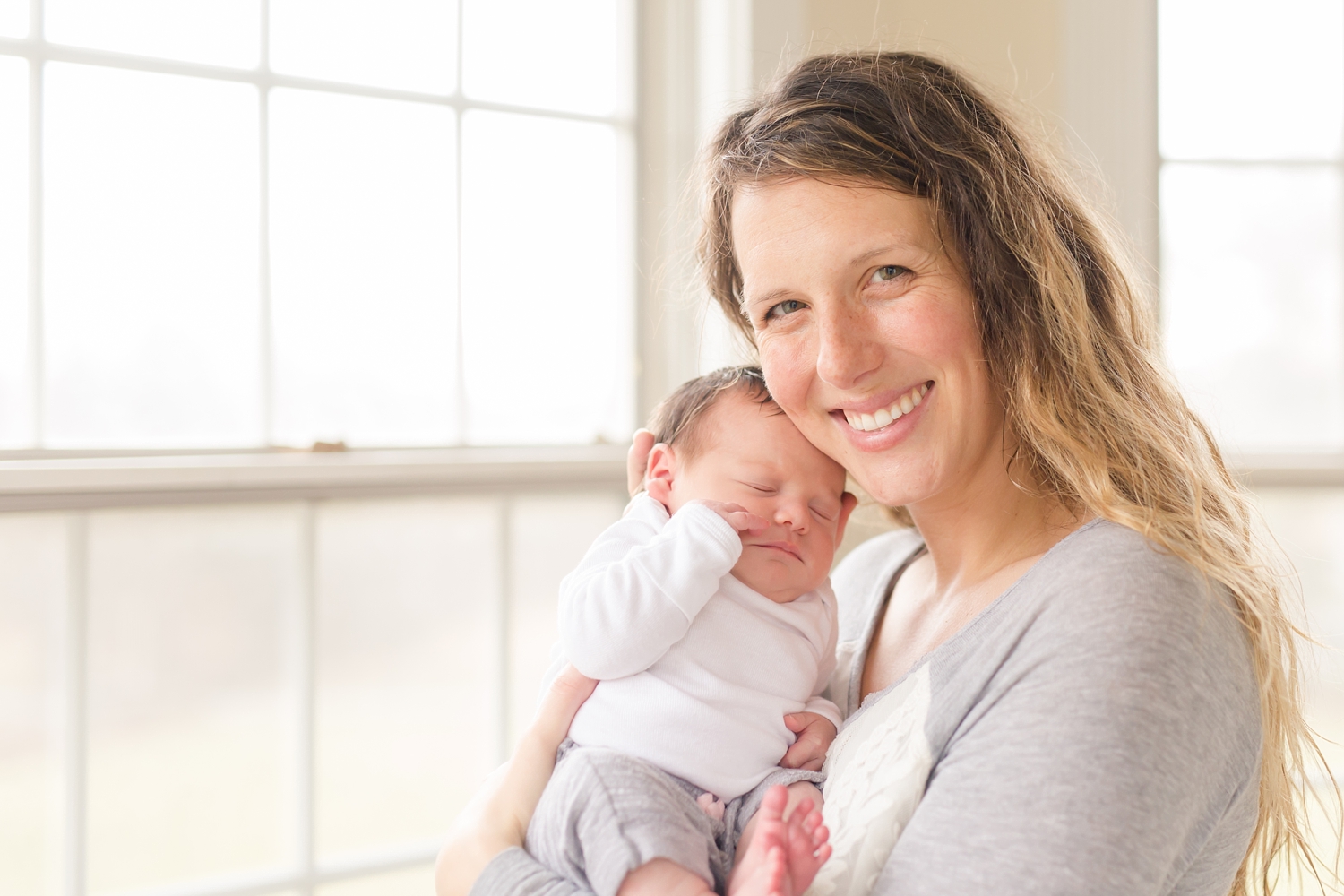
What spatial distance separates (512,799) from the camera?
1098 millimetres

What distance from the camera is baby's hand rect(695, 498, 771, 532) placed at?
1.16 meters

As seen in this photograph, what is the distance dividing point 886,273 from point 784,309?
5.4 inches

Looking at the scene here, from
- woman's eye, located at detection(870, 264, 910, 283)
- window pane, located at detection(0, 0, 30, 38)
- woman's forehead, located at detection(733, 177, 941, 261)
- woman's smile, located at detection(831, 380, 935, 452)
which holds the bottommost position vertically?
woman's smile, located at detection(831, 380, 935, 452)

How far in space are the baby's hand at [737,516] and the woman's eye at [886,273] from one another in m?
0.31

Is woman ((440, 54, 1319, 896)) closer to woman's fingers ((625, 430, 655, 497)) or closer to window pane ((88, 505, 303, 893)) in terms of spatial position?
woman's fingers ((625, 430, 655, 497))

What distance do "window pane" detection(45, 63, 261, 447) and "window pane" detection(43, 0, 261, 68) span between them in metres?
0.05

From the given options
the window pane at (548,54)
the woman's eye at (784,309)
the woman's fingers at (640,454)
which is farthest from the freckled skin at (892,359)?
the window pane at (548,54)

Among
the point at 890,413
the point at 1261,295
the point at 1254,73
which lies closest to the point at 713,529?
the point at 890,413

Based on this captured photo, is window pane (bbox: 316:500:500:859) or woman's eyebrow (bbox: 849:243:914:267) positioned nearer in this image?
woman's eyebrow (bbox: 849:243:914:267)

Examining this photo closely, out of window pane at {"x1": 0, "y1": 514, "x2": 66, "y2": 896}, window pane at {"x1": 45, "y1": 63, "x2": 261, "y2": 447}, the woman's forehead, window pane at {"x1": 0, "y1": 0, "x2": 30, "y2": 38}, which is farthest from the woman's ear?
window pane at {"x1": 0, "y1": 0, "x2": 30, "y2": 38}

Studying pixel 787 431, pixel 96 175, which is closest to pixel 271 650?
pixel 96 175

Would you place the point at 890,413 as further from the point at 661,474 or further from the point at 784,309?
the point at 661,474

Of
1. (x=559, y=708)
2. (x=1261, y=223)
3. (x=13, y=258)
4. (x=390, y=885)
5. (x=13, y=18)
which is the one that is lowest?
(x=390, y=885)

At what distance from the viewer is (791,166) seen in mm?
1140
